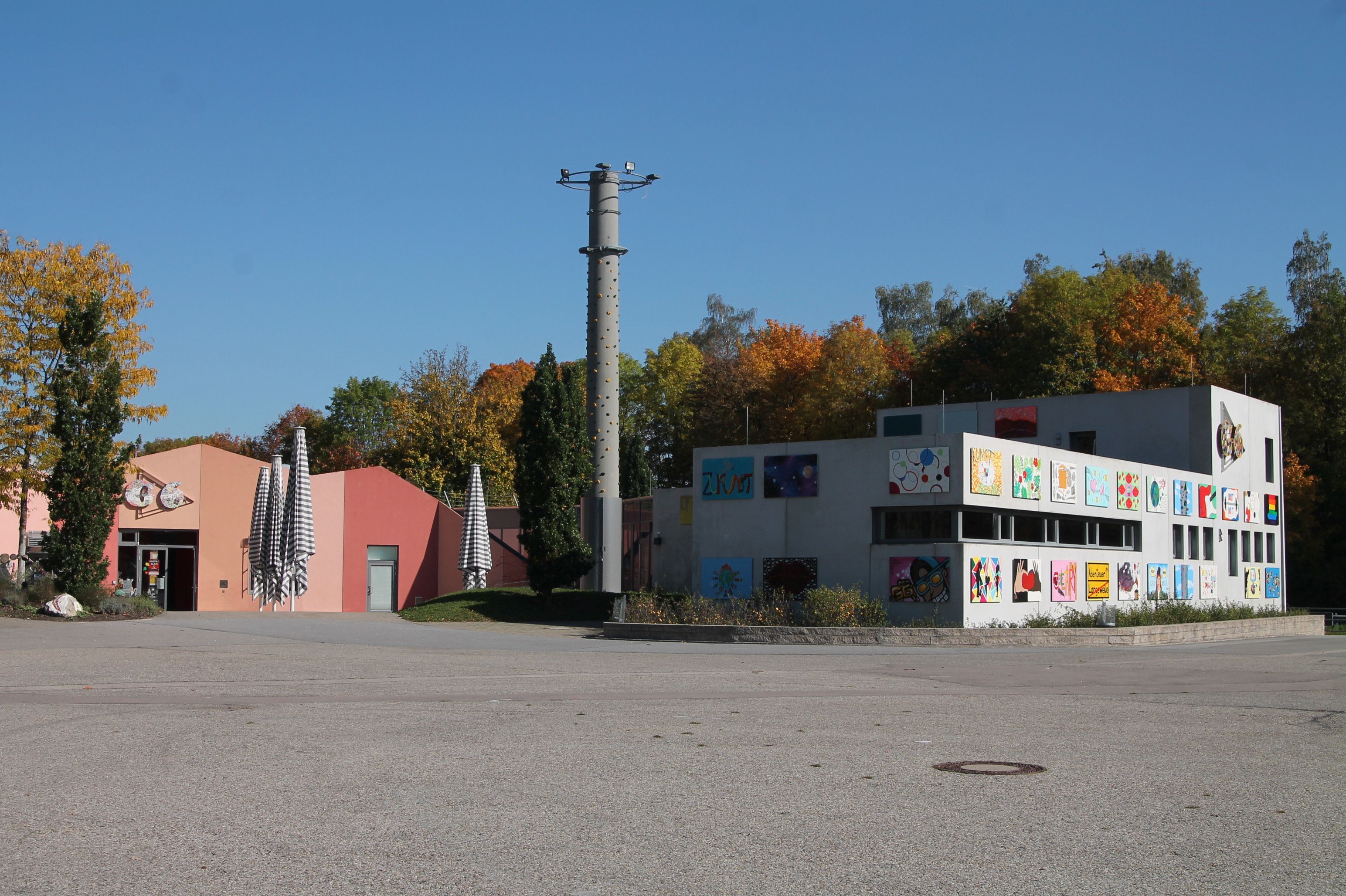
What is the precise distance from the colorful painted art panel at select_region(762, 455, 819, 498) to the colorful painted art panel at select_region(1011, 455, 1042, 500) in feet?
15.4

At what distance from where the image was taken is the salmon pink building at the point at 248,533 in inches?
1510

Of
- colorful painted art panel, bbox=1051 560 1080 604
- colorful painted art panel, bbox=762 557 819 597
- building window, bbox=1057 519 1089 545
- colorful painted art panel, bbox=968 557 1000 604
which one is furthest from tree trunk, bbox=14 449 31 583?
building window, bbox=1057 519 1089 545

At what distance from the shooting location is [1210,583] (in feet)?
129

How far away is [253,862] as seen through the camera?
6.23 m

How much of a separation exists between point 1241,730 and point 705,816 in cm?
665

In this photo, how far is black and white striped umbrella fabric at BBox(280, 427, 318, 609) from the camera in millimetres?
32188

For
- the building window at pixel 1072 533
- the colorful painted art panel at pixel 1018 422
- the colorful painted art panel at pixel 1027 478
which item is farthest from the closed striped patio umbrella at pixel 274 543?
the colorful painted art panel at pixel 1018 422

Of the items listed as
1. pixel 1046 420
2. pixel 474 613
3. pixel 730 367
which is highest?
pixel 730 367

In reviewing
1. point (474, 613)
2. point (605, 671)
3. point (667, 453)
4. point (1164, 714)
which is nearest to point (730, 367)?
point (667, 453)

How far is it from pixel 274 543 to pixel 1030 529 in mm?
19881

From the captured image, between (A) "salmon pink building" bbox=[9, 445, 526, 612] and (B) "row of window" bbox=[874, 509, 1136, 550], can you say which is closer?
(B) "row of window" bbox=[874, 509, 1136, 550]

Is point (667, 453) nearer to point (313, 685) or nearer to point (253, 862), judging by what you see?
point (313, 685)

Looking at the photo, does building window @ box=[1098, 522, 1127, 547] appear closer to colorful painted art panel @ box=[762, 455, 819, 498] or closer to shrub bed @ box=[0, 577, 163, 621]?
colorful painted art panel @ box=[762, 455, 819, 498]

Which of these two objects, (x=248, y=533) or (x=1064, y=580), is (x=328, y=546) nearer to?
(x=248, y=533)
